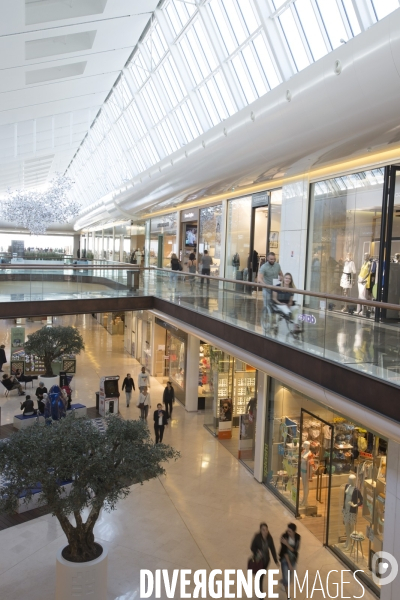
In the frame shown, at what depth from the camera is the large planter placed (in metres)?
8.08

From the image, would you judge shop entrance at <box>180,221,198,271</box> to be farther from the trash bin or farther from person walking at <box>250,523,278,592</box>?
person walking at <box>250,523,278,592</box>

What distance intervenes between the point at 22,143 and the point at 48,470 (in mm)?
23536

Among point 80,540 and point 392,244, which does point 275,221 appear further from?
point 80,540

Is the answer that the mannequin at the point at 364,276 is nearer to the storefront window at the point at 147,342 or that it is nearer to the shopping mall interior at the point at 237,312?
the shopping mall interior at the point at 237,312

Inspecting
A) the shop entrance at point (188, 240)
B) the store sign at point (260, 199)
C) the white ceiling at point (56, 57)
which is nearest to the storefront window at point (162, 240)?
the shop entrance at point (188, 240)

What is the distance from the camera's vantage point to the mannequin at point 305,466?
11.5 m

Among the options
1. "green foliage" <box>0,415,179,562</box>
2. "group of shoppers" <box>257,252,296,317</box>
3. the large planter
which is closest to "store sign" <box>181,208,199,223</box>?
"group of shoppers" <box>257,252,296,317</box>

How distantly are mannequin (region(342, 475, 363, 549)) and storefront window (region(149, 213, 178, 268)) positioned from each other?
20.8m

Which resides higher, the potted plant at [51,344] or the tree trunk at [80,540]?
the potted plant at [51,344]

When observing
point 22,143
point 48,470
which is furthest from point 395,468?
point 22,143

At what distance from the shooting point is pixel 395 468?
329 inches

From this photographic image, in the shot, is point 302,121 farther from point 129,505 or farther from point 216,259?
point 216,259

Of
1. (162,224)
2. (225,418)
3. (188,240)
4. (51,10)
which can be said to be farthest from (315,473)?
(162,224)

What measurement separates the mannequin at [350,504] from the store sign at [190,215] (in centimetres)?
1791
